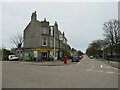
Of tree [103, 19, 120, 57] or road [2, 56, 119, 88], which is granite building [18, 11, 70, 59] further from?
road [2, 56, 119, 88]

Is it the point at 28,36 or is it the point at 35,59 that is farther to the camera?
the point at 28,36

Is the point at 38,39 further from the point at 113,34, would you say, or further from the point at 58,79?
the point at 58,79

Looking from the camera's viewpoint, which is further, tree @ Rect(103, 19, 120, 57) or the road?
tree @ Rect(103, 19, 120, 57)

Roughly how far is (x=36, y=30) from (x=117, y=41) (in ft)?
70.6

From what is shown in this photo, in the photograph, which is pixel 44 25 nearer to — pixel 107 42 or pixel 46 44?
pixel 46 44

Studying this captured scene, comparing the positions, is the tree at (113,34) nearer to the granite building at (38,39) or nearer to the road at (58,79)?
the granite building at (38,39)

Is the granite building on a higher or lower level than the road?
higher

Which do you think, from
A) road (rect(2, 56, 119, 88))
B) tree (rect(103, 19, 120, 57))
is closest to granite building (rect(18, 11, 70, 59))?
tree (rect(103, 19, 120, 57))

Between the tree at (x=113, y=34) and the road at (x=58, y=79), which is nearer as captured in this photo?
the road at (x=58, y=79)

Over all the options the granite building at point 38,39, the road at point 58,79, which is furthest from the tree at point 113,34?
the road at point 58,79

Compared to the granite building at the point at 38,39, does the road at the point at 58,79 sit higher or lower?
lower

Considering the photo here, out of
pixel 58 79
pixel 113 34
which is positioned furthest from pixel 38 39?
pixel 58 79

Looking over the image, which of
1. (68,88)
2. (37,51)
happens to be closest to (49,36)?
(37,51)

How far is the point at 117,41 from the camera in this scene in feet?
188
